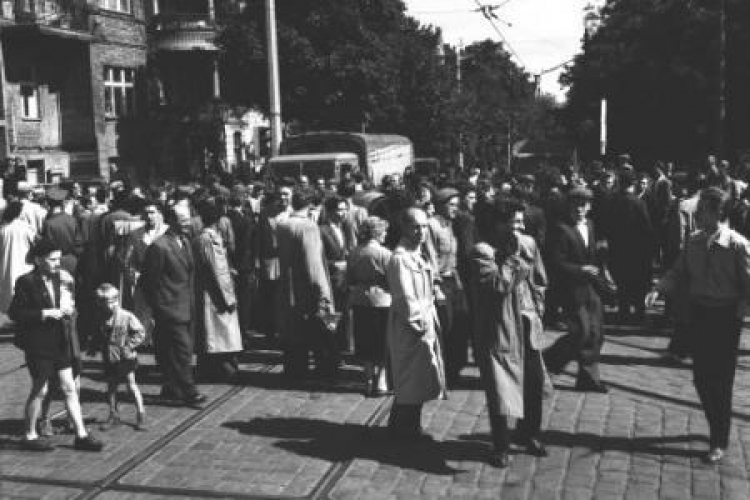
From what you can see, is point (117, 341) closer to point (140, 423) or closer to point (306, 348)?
point (140, 423)

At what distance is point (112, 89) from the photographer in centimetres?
3450

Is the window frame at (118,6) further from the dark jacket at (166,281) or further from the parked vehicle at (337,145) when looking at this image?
the dark jacket at (166,281)

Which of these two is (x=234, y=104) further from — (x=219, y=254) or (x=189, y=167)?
(x=219, y=254)

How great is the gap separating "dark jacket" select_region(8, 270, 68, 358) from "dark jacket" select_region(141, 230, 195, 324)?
1.25 m

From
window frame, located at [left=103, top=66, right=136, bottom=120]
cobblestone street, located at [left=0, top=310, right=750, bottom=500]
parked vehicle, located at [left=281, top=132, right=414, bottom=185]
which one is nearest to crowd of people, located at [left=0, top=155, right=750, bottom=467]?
cobblestone street, located at [left=0, top=310, right=750, bottom=500]

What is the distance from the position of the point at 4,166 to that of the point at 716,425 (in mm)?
19226

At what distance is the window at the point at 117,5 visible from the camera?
33781 millimetres

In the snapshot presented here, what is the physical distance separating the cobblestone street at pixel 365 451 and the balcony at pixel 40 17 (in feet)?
74.8

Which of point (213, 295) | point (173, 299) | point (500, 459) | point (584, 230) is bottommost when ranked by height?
point (500, 459)


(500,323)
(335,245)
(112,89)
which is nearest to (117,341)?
(335,245)

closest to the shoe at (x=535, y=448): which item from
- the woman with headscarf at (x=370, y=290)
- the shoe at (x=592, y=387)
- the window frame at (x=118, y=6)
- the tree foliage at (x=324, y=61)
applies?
the woman with headscarf at (x=370, y=290)

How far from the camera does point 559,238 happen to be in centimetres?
849

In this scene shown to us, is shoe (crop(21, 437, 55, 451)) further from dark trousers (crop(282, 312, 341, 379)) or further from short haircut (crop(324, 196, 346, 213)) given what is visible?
short haircut (crop(324, 196, 346, 213))

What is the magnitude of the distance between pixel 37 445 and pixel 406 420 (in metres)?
2.84
